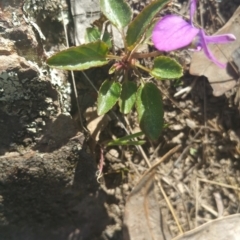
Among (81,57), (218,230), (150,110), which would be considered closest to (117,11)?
(81,57)

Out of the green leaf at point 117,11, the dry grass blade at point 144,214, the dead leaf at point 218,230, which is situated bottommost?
the dead leaf at point 218,230

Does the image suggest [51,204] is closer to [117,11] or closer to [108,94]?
[108,94]

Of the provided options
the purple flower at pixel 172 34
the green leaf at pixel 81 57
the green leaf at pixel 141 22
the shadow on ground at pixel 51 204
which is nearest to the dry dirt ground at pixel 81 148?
the shadow on ground at pixel 51 204

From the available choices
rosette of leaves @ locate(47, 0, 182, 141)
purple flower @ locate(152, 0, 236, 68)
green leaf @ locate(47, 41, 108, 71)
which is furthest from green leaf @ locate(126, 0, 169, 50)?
purple flower @ locate(152, 0, 236, 68)

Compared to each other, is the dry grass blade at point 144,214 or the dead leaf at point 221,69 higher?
the dead leaf at point 221,69

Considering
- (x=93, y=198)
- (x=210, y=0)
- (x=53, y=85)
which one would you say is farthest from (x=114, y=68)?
(x=210, y=0)

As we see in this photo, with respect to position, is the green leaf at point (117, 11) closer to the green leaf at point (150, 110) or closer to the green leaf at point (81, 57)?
the green leaf at point (81, 57)
